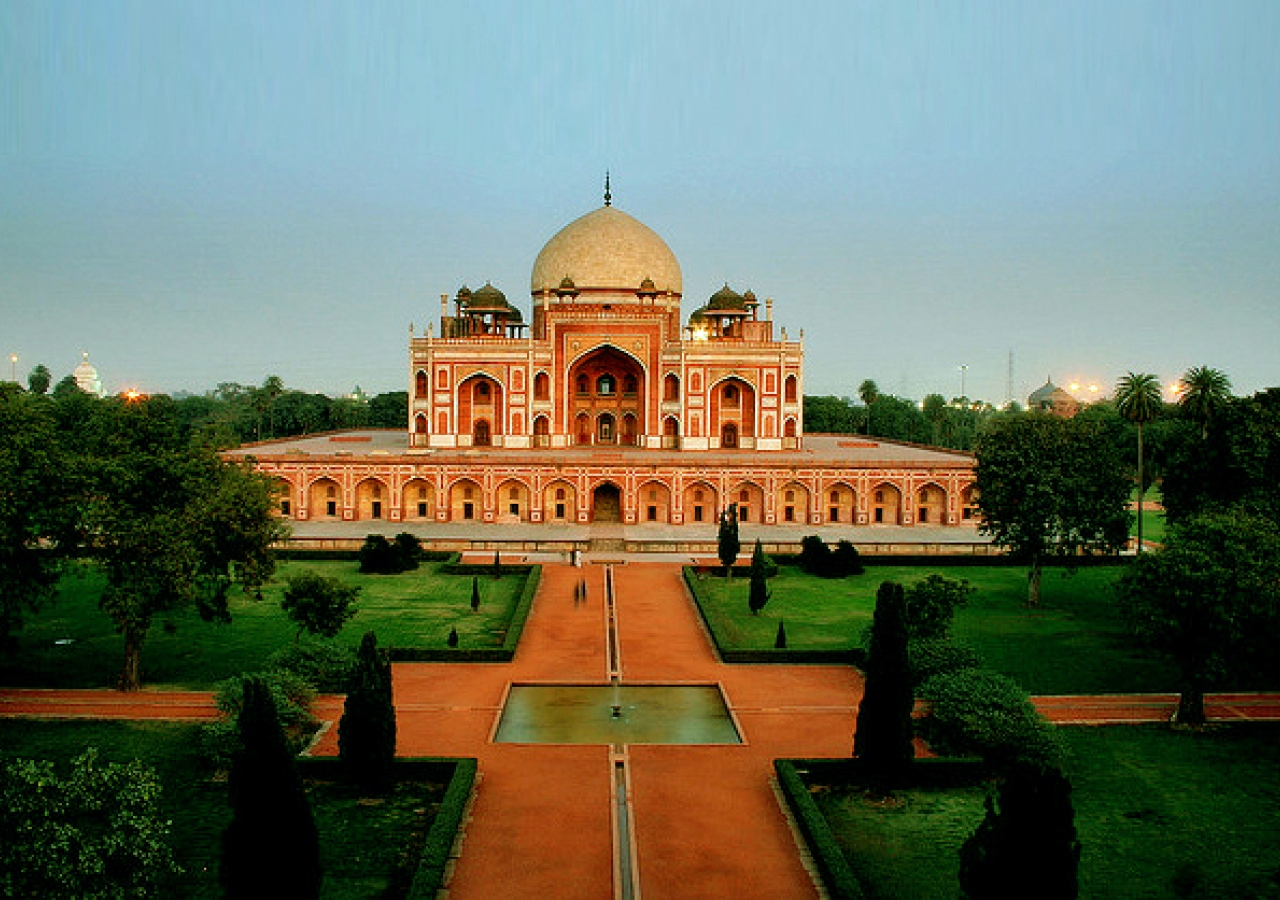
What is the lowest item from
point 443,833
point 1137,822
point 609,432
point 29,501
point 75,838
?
point 1137,822

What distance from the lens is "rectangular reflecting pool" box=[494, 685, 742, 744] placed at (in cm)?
1858

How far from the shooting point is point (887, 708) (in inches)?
631

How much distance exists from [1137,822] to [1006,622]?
43.5ft

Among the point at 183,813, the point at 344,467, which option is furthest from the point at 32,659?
the point at 344,467

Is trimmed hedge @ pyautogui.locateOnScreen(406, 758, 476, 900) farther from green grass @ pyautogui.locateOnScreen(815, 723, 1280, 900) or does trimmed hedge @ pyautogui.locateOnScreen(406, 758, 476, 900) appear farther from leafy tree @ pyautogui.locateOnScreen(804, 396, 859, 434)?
leafy tree @ pyautogui.locateOnScreen(804, 396, 859, 434)

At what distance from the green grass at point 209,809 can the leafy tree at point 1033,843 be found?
693 cm

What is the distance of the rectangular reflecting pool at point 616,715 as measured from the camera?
61.0 ft

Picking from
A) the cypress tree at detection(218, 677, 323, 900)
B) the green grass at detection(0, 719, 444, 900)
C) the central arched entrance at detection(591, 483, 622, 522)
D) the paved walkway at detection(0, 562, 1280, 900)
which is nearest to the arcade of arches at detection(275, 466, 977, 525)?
the central arched entrance at detection(591, 483, 622, 522)

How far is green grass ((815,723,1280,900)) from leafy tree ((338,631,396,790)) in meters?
6.75

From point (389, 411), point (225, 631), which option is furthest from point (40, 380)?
point (225, 631)

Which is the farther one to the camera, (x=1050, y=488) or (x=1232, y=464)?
(x=1050, y=488)

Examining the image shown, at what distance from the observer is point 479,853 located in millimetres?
13719

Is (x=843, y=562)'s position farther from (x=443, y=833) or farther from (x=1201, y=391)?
(x=443, y=833)

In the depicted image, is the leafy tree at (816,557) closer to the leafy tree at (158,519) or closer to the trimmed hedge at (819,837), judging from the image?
the trimmed hedge at (819,837)
